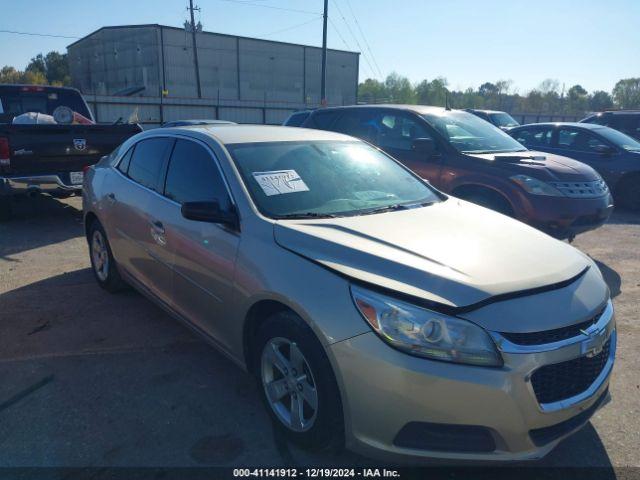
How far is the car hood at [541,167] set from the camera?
18.5 ft

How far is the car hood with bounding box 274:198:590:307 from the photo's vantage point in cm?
219

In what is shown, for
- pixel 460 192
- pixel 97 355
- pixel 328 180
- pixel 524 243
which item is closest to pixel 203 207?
pixel 328 180

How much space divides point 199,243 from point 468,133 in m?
4.54

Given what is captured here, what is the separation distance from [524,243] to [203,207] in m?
1.85

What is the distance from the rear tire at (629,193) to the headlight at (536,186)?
4.74 meters

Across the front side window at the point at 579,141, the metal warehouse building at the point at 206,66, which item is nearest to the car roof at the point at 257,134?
the front side window at the point at 579,141

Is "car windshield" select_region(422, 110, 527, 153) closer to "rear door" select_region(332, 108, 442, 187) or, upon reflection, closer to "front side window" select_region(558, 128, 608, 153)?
"rear door" select_region(332, 108, 442, 187)

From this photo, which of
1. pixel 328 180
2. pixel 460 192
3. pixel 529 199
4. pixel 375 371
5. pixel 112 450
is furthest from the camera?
pixel 460 192

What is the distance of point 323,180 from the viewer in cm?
331

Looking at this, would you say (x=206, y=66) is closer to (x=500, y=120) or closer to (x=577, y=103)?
(x=500, y=120)

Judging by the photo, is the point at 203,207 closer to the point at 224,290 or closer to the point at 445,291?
the point at 224,290

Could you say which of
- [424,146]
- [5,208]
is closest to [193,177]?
[424,146]

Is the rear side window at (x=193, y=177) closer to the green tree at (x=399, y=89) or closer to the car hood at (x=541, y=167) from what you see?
the car hood at (x=541, y=167)

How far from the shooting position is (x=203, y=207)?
112 inches
